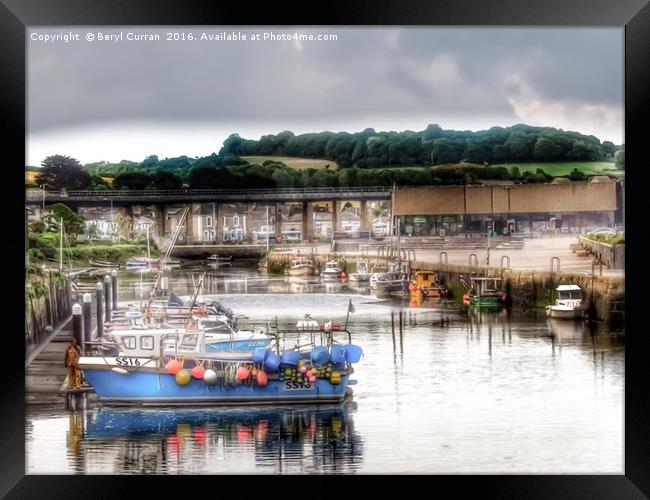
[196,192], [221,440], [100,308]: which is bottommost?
[221,440]

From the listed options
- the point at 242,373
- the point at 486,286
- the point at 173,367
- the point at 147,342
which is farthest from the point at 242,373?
the point at 486,286

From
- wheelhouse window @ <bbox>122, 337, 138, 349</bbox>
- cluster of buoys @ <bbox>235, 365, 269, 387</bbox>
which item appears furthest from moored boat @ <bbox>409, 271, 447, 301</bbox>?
wheelhouse window @ <bbox>122, 337, 138, 349</bbox>

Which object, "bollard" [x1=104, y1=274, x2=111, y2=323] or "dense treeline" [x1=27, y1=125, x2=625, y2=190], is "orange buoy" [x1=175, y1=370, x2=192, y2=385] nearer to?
"bollard" [x1=104, y1=274, x2=111, y2=323]

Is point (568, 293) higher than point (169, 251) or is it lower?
lower

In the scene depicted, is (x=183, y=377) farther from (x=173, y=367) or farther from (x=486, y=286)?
(x=486, y=286)

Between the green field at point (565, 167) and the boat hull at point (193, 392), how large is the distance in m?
1.98

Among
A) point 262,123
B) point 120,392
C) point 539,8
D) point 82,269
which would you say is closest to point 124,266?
point 82,269

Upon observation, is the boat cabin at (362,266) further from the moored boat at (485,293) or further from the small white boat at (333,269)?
the moored boat at (485,293)

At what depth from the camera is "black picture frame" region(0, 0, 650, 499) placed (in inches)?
289

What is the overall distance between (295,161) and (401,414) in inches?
71.0

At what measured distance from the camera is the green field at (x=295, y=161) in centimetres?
787

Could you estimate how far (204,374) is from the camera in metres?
8.27
